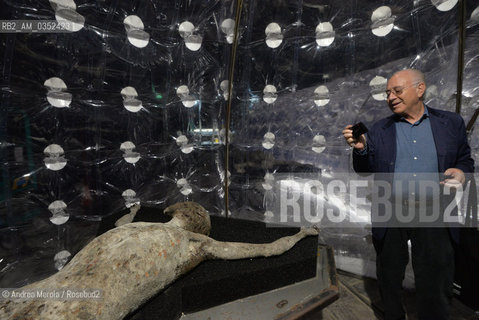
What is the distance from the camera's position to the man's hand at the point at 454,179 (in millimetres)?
1679

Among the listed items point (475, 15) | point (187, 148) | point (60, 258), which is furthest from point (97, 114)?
point (475, 15)

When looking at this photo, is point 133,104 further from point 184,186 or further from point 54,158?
point 184,186

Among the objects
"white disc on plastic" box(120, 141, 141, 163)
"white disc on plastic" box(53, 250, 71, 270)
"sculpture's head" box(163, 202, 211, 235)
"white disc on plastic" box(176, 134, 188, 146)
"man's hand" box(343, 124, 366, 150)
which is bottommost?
"white disc on plastic" box(53, 250, 71, 270)

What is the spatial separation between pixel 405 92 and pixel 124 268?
2565 mm

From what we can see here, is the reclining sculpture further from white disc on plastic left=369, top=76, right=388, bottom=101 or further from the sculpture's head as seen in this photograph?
white disc on plastic left=369, top=76, right=388, bottom=101

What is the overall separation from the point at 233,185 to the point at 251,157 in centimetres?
61

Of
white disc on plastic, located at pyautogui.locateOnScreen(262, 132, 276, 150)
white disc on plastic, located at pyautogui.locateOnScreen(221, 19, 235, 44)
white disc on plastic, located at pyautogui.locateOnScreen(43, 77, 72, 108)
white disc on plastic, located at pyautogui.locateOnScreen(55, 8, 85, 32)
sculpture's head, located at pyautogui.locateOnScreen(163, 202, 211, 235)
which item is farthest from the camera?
white disc on plastic, located at pyautogui.locateOnScreen(262, 132, 276, 150)

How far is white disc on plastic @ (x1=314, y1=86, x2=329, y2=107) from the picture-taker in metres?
3.09

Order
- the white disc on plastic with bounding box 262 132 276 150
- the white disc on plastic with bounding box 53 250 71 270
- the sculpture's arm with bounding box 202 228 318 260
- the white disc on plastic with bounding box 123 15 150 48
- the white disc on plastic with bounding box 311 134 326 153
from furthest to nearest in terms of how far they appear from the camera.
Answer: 1. the white disc on plastic with bounding box 262 132 276 150
2. the white disc on plastic with bounding box 311 134 326 153
3. the white disc on plastic with bounding box 53 250 71 270
4. the white disc on plastic with bounding box 123 15 150 48
5. the sculpture's arm with bounding box 202 228 318 260

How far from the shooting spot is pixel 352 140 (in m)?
1.89

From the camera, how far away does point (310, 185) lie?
11.5 ft

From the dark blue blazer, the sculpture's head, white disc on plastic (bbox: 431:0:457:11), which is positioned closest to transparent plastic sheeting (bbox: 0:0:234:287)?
the sculpture's head

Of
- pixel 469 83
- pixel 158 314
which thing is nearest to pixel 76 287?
pixel 158 314

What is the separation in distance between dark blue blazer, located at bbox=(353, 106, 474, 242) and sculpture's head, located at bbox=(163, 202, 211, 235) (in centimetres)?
163
